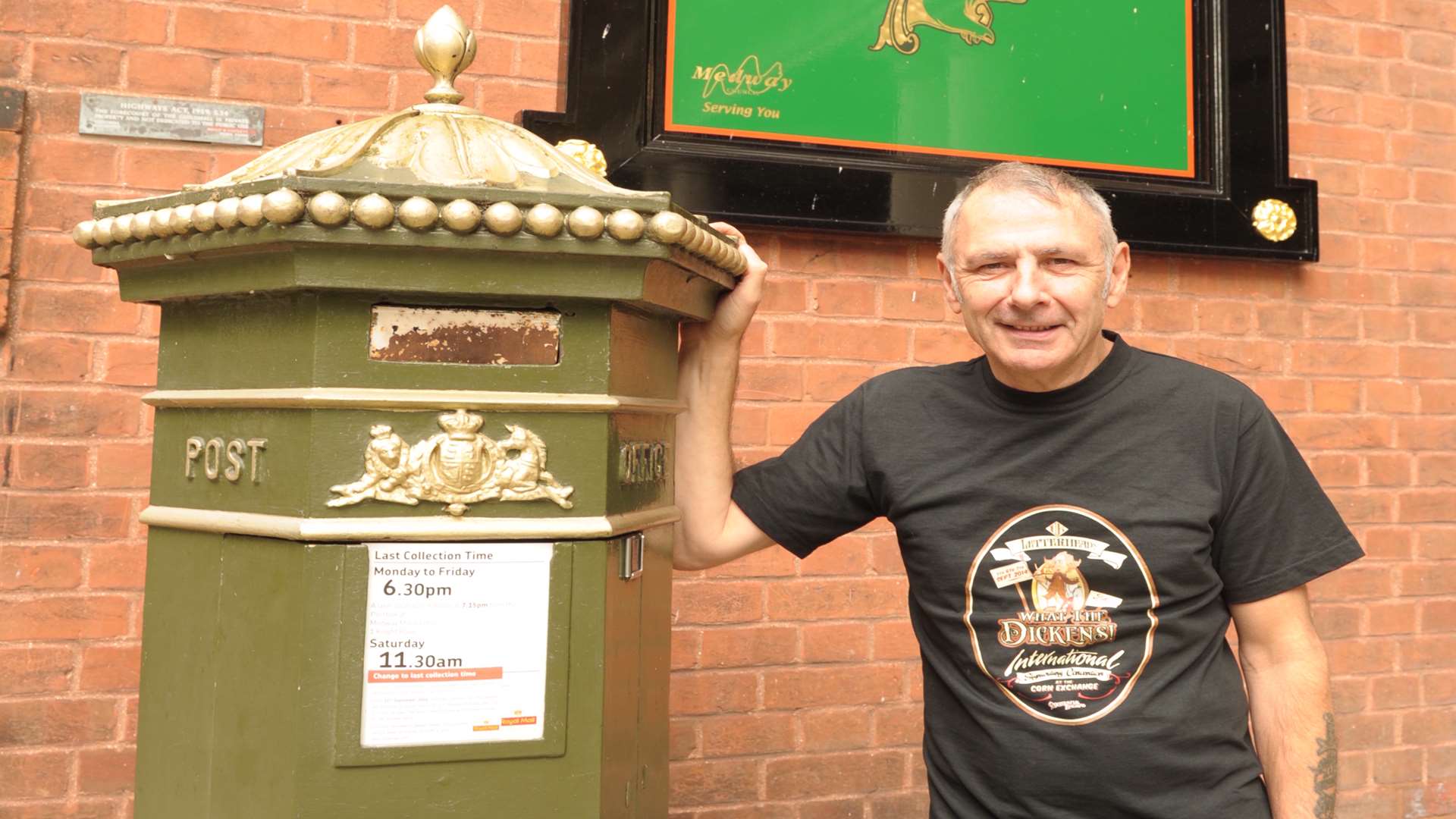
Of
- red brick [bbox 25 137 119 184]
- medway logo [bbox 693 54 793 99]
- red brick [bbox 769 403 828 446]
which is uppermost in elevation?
medway logo [bbox 693 54 793 99]

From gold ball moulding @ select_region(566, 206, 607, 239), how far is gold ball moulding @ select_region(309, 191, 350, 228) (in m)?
0.22

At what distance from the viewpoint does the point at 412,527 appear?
122 cm

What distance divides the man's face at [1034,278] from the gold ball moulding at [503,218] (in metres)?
0.73

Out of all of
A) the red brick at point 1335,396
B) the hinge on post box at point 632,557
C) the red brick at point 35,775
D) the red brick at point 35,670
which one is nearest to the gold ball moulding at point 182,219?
the hinge on post box at point 632,557

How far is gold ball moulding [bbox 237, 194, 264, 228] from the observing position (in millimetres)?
1152

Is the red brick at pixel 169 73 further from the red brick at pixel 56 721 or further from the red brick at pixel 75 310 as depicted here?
the red brick at pixel 56 721

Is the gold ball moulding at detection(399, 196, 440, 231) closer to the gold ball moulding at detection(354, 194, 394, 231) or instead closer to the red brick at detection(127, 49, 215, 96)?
the gold ball moulding at detection(354, 194, 394, 231)

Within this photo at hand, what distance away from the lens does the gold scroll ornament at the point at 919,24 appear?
284cm

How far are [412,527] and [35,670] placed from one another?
1.52 m

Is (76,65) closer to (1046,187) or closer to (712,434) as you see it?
(712,434)

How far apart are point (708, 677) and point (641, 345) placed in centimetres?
141

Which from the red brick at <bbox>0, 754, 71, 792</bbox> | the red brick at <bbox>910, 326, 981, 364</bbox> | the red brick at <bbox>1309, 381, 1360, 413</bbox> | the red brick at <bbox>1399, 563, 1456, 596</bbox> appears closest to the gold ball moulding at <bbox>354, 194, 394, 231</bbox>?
the red brick at <bbox>0, 754, 71, 792</bbox>

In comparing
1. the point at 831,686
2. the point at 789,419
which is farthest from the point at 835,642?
the point at 789,419

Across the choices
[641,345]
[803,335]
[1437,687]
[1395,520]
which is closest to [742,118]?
[803,335]
